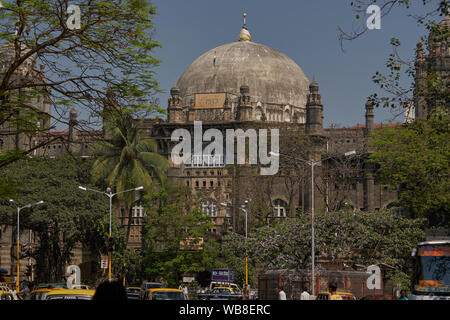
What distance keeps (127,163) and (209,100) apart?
35084mm

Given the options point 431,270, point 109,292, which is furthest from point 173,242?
point 109,292

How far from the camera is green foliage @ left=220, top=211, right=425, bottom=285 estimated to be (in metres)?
44.0

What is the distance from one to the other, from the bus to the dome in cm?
6987

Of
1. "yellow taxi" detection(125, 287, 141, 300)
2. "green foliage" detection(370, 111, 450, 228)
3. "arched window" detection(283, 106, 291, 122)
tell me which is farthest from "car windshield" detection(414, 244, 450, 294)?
"arched window" detection(283, 106, 291, 122)

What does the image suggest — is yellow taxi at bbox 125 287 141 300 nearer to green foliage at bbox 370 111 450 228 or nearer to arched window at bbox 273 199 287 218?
green foliage at bbox 370 111 450 228

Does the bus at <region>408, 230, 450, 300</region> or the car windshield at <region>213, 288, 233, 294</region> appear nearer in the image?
the bus at <region>408, 230, 450, 300</region>

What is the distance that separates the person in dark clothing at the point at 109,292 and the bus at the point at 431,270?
13956 millimetres

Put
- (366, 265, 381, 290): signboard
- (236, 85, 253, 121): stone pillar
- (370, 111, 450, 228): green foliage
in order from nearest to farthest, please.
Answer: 1. (366, 265, 381, 290): signboard
2. (370, 111, 450, 228): green foliage
3. (236, 85, 253, 121): stone pillar

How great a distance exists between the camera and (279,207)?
78.0 metres

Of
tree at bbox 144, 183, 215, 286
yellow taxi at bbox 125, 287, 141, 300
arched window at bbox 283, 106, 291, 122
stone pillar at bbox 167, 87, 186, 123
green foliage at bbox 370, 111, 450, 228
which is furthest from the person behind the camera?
arched window at bbox 283, 106, 291, 122

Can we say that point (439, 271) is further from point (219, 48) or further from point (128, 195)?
point (219, 48)

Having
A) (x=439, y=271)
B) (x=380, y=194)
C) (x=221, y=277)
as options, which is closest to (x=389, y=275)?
(x=221, y=277)

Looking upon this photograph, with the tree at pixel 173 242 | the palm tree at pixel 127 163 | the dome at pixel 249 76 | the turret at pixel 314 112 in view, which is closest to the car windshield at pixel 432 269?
the palm tree at pixel 127 163

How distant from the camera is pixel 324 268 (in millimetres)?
40969
